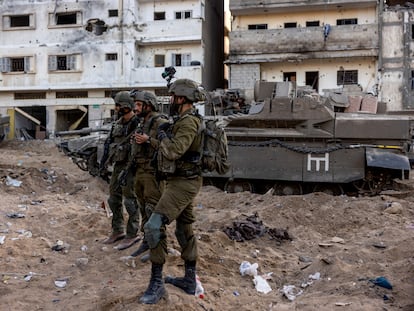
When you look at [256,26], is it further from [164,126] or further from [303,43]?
[164,126]

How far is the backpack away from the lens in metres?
4.29

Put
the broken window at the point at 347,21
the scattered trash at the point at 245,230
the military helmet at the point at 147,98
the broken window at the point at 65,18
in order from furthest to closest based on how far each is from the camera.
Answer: the broken window at the point at 65,18
the broken window at the point at 347,21
the scattered trash at the point at 245,230
the military helmet at the point at 147,98

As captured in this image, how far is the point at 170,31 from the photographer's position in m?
26.5

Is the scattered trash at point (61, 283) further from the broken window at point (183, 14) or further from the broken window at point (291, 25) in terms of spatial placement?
the broken window at point (291, 25)

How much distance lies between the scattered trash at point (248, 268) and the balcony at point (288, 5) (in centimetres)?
2229

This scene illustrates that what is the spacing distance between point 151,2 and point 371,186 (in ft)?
66.3

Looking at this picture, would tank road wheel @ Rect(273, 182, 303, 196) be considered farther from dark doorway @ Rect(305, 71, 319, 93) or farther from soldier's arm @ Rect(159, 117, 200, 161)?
dark doorway @ Rect(305, 71, 319, 93)

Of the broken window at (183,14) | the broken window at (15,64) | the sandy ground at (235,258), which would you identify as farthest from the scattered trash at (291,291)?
the broken window at (15,64)

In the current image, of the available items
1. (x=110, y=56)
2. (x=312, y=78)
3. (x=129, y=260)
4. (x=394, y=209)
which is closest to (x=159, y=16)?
(x=110, y=56)

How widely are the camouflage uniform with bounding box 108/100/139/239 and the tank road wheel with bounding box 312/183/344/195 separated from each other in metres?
6.00

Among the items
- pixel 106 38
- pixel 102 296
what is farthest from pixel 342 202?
pixel 106 38

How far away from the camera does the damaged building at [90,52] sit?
2670 cm

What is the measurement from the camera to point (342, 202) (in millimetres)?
9180

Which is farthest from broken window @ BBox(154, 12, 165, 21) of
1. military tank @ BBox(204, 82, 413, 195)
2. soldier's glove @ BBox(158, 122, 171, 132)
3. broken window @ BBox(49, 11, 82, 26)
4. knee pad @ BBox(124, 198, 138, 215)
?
soldier's glove @ BBox(158, 122, 171, 132)
